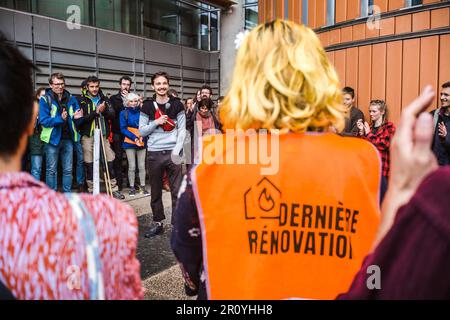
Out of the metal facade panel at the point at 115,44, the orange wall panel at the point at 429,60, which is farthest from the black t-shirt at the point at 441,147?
the metal facade panel at the point at 115,44

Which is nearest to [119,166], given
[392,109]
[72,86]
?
[72,86]

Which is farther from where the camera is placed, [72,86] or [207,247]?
[72,86]

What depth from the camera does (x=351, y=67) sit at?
540cm

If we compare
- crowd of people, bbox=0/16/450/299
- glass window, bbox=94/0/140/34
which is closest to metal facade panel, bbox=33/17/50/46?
glass window, bbox=94/0/140/34

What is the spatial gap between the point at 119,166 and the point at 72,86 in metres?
2.29

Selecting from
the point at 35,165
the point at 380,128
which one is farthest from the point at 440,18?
the point at 35,165

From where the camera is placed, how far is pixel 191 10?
13.2 meters

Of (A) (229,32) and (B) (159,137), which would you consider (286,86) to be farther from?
(A) (229,32)

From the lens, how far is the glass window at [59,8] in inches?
328

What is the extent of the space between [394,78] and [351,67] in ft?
2.05

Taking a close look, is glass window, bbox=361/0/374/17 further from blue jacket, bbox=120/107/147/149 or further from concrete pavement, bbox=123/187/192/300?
blue jacket, bbox=120/107/147/149

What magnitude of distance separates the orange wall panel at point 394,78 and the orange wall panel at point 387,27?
0.12m

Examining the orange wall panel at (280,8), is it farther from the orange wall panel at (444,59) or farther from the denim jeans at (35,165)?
the denim jeans at (35,165)
